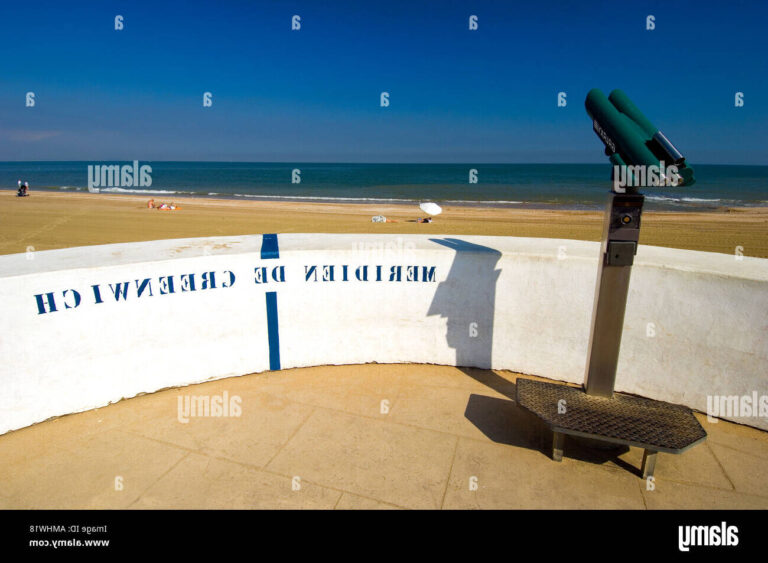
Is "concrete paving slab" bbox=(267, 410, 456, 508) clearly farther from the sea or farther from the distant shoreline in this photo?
the sea

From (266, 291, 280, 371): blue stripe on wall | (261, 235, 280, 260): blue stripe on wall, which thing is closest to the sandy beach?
(261, 235, 280, 260): blue stripe on wall

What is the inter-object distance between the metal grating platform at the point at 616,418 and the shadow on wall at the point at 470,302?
3.20ft

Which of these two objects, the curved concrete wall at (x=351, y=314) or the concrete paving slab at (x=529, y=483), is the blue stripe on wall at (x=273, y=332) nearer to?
the curved concrete wall at (x=351, y=314)

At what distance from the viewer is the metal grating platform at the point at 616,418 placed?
3.40 metres

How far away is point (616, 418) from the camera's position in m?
3.70

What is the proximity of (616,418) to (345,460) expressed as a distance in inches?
94.5

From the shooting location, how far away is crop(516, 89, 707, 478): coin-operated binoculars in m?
3.34

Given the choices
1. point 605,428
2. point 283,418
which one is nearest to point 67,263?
point 283,418

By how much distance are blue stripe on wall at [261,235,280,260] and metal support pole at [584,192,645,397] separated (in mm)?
3358

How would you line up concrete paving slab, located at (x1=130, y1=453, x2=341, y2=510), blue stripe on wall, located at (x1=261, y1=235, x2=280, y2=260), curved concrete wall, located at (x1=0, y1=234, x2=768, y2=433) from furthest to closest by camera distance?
blue stripe on wall, located at (x1=261, y1=235, x2=280, y2=260) < curved concrete wall, located at (x1=0, y1=234, x2=768, y2=433) < concrete paving slab, located at (x1=130, y1=453, x2=341, y2=510)
